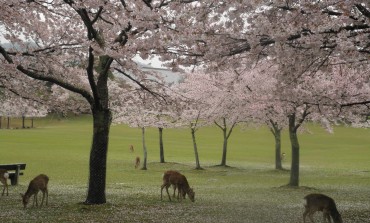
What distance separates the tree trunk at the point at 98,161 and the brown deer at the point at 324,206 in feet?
21.6

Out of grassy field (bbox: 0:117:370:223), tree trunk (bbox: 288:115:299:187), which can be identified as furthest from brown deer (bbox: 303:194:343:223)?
tree trunk (bbox: 288:115:299:187)

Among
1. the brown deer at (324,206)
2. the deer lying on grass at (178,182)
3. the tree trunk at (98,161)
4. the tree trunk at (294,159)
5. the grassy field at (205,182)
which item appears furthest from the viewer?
the tree trunk at (294,159)

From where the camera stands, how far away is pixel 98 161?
14.7 meters

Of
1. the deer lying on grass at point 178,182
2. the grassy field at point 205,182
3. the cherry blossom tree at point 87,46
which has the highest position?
the cherry blossom tree at point 87,46

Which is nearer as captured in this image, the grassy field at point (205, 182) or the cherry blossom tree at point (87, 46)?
the cherry blossom tree at point (87, 46)

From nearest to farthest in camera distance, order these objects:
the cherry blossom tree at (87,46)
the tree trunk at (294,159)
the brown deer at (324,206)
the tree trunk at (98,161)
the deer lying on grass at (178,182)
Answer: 1. the brown deer at (324,206)
2. the cherry blossom tree at (87,46)
3. the tree trunk at (98,161)
4. the deer lying on grass at (178,182)
5. the tree trunk at (294,159)

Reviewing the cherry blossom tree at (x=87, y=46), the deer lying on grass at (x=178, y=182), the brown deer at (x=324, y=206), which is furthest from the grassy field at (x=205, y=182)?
the cherry blossom tree at (x=87, y=46)

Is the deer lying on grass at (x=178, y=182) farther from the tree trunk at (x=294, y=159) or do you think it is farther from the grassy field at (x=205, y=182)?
the tree trunk at (x=294, y=159)

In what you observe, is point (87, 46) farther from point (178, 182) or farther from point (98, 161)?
point (178, 182)

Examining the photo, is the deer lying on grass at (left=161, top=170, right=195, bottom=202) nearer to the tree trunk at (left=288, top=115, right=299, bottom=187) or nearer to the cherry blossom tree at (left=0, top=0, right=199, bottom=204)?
the cherry blossom tree at (left=0, top=0, right=199, bottom=204)

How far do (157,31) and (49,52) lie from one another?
5460 millimetres

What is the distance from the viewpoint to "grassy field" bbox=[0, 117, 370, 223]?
13.2m

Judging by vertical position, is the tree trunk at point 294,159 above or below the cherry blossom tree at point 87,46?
below

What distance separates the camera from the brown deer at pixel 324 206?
1147cm
